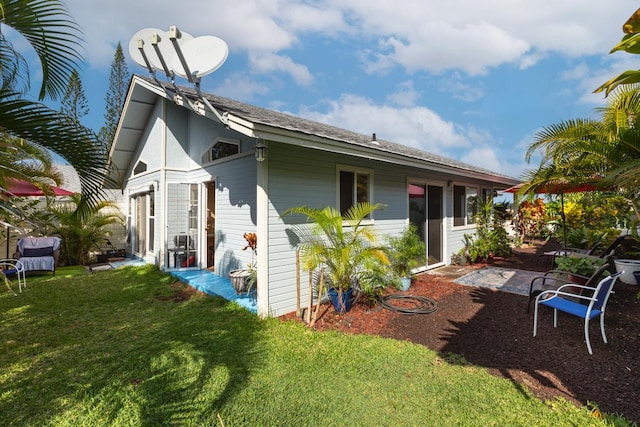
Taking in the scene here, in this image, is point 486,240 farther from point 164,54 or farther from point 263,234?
point 164,54

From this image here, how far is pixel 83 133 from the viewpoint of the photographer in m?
2.87

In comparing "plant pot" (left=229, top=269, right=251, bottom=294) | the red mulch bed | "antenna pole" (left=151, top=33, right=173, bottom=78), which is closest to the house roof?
"antenna pole" (left=151, top=33, right=173, bottom=78)

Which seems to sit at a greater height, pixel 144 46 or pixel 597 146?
pixel 144 46

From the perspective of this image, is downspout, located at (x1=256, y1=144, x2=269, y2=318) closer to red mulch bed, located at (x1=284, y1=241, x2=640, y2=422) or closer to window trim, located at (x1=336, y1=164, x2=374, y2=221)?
red mulch bed, located at (x1=284, y1=241, x2=640, y2=422)

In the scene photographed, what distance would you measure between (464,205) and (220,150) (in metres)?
7.88

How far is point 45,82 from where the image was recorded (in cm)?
302

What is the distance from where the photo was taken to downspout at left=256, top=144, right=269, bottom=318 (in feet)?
16.4

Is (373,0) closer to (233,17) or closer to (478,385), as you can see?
(233,17)

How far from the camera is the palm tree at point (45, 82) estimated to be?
2.47 m

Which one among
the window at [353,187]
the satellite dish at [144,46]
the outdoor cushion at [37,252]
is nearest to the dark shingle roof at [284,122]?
the window at [353,187]

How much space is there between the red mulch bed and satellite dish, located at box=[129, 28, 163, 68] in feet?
17.2

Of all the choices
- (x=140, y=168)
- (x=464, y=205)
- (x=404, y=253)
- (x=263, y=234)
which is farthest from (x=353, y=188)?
(x=140, y=168)

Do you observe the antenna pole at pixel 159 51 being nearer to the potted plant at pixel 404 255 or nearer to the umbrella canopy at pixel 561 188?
the potted plant at pixel 404 255

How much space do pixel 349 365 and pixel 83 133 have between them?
12.0 ft
